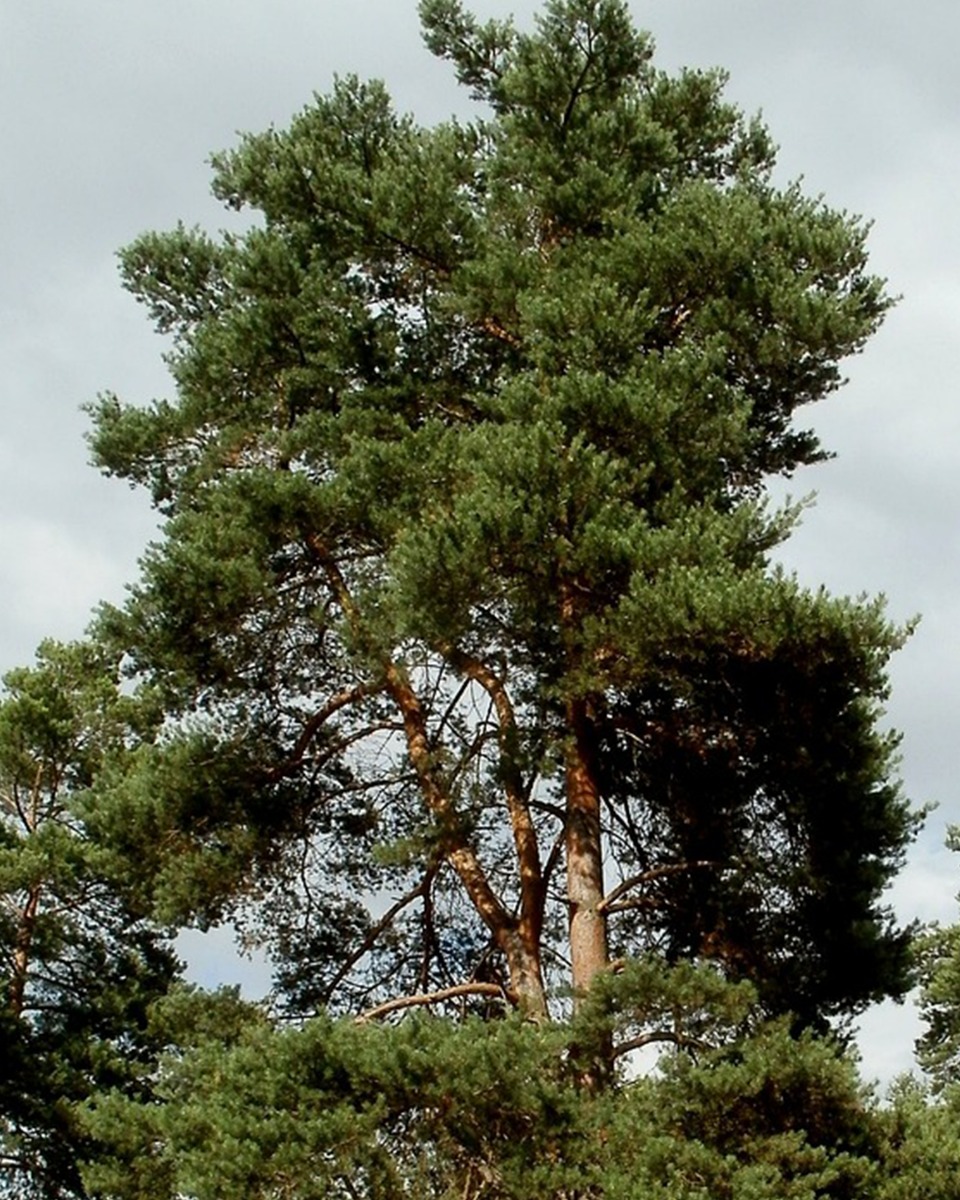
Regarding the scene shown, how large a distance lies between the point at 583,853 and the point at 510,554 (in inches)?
88.8

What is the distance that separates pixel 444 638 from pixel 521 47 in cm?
502

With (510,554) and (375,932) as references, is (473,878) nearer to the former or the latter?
(375,932)

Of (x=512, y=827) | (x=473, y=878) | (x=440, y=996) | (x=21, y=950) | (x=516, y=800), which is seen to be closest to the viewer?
(x=440, y=996)

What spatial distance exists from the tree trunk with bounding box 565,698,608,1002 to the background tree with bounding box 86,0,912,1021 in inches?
1.2

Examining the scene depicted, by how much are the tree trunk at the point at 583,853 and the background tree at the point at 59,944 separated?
17.3 feet

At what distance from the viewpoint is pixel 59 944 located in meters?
15.4

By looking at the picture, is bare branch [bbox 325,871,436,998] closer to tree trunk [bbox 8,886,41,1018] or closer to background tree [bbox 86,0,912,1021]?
Result: background tree [bbox 86,0,912,1021]

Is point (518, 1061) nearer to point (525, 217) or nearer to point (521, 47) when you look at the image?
point (525, 217)

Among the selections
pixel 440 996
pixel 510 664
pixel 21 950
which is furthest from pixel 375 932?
pixel 21 950

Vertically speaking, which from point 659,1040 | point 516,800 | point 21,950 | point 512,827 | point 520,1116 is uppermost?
point 21,950

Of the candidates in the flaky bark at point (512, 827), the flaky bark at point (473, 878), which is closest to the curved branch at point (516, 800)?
the flaky bark at point (512, 827)

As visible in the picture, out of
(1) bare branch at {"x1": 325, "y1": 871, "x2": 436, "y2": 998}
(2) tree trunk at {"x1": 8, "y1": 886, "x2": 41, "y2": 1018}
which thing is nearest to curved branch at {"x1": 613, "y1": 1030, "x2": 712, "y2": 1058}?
(1) bare branch at {"x1": 325, "y1": 871, "x2": 436, "y2": 998}

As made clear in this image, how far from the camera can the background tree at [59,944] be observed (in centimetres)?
1427

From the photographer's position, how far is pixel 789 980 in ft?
31.0
